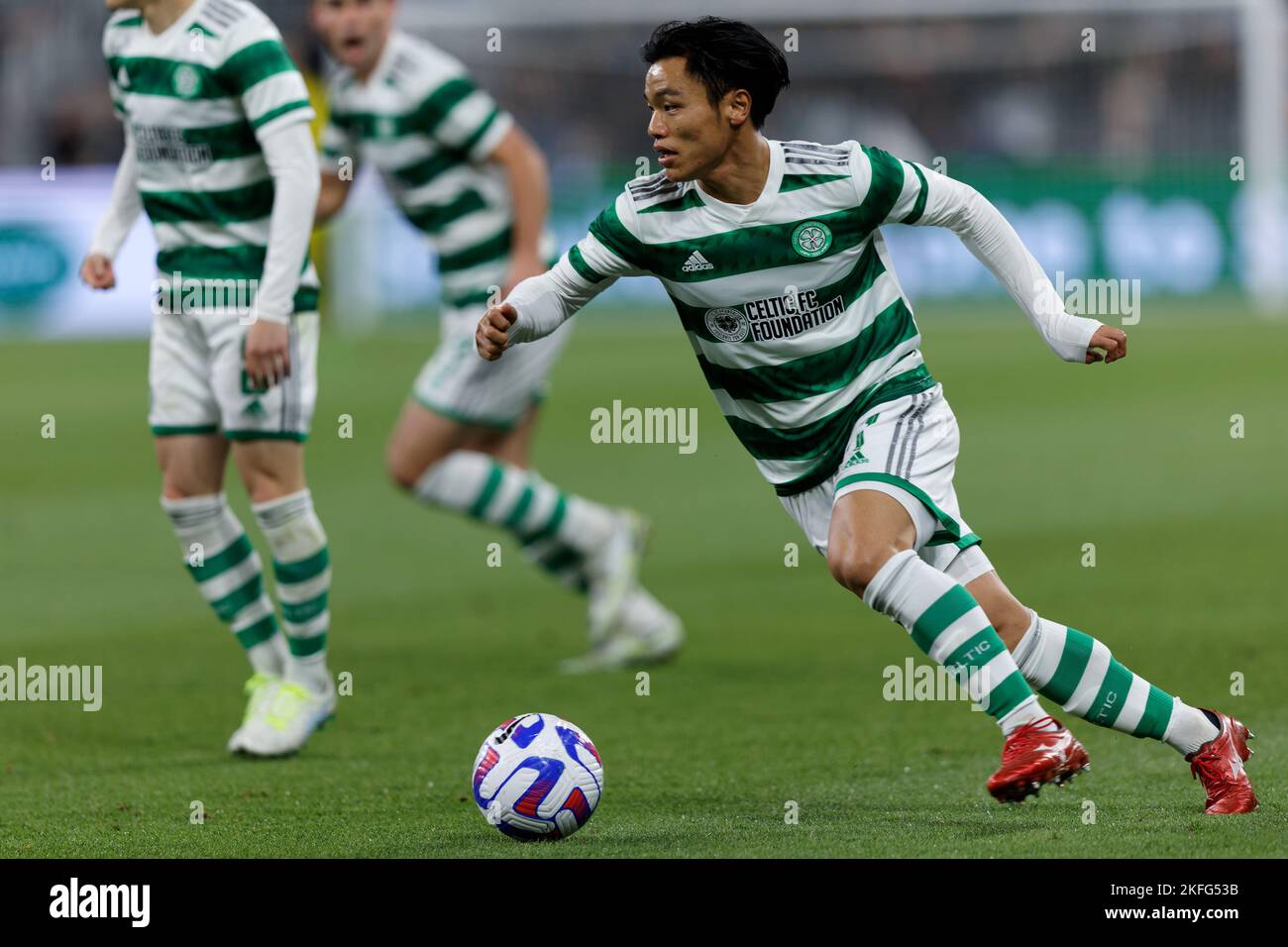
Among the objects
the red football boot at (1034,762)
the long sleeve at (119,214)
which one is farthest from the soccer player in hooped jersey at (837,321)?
the long sleeve at (119,214)

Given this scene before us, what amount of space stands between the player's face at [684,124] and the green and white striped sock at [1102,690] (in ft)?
4.51

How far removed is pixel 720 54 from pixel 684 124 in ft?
0.62

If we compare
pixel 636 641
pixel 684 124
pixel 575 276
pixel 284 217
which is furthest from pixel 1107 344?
pixel 636 641

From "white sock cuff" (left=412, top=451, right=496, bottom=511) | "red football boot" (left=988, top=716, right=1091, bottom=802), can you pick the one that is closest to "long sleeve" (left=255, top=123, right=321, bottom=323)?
"white sock cuff" (left=412, top=451, right=496, bottom=511)

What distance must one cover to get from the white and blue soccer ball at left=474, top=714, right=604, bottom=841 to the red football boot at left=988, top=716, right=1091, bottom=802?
98 cm

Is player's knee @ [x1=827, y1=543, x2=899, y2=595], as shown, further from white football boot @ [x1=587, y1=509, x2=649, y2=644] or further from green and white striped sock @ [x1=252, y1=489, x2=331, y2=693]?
white football boot @ [x1=587, y1=509, x2=649, y2=644]

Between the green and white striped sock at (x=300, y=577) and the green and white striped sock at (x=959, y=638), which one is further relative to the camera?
the green and white striped sock at (x=300, y=577)

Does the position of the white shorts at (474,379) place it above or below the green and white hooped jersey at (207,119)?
below

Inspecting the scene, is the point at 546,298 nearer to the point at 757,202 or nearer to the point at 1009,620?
the point at 757,202

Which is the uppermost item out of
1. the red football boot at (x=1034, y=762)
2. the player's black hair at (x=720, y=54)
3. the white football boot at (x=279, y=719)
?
the player's black hair at (x=720, y=54)

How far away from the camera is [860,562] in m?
4.56

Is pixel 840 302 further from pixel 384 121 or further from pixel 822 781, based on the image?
pixel 384 121

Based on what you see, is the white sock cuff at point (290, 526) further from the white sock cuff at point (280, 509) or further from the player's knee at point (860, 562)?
the player's knee at point (860, 562)

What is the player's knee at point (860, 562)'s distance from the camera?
455 cm
